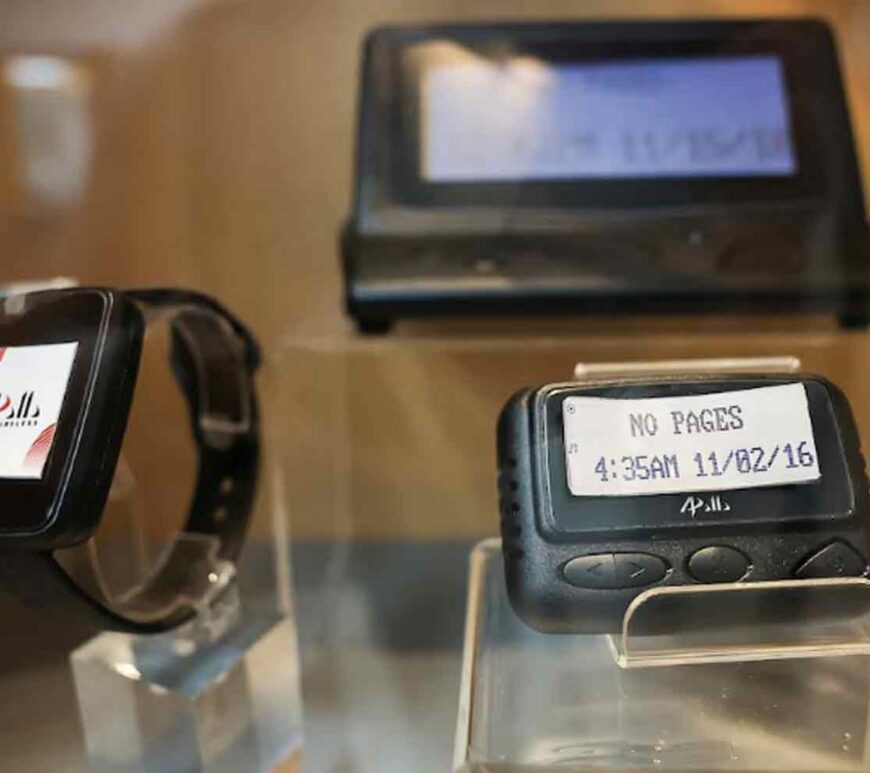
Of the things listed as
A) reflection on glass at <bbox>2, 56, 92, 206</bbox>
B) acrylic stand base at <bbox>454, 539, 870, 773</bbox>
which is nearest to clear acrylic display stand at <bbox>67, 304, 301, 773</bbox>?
acrylic stand base at <bbox>454, 539, 870, 773</bbox>

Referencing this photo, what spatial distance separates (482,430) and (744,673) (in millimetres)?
245

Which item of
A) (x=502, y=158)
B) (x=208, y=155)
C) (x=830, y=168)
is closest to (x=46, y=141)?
(x=208, y=155)

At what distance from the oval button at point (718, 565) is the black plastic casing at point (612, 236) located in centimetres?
20

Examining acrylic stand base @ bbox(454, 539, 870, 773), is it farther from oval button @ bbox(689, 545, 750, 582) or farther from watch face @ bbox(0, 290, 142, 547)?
watch face @ bbox(0, 290, 142, 547)

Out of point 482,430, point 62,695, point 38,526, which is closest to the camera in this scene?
point 38,526

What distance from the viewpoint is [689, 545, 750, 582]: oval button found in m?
0.39

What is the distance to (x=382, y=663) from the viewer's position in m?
0.55

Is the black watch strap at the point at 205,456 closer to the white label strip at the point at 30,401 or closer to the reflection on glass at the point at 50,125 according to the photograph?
the white label strip at the point at 30,401

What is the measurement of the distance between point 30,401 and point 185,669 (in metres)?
0.14

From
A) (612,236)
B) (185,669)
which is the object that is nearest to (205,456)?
(185,669)

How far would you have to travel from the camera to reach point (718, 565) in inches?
15.3

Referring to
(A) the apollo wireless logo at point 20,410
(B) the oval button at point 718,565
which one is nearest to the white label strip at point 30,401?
(A) the apollo wireless logo at point 20,410

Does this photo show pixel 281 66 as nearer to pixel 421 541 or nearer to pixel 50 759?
pixel 421 541

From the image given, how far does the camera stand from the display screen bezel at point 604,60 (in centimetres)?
58
